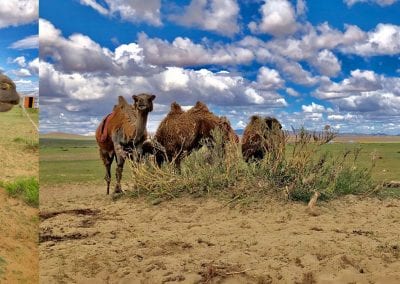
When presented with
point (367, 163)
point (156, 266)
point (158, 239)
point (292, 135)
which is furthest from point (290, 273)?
point (367, 163)

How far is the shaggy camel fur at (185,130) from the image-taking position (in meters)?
11.0

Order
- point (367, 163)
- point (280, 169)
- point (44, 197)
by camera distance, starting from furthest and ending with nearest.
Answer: point (367, 163) → point (44, 197) → point (280, 169)

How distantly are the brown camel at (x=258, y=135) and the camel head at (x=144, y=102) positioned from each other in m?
1.63

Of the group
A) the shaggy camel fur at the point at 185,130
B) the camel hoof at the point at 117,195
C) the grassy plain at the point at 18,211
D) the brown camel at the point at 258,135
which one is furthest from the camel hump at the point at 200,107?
the grassy plain at the point at 18,211

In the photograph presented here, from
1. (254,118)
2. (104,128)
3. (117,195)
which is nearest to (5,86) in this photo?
(117,195)

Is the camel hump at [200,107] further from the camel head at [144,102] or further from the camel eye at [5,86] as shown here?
the camel eye at [5,86]

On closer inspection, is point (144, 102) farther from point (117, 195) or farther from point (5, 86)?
point (5, 86)

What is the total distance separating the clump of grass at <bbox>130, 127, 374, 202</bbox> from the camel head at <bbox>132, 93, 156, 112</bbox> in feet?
2.80

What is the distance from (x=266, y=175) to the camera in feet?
31.7

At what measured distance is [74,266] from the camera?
6.86 metres

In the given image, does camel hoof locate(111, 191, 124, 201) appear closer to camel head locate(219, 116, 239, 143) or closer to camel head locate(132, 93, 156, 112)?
camel head locate(132, 93, 156, 112)

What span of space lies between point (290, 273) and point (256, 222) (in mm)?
2071

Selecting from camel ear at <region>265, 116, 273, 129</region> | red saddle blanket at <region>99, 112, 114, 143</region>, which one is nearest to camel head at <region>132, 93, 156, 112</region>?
red saddle blanket at <region>99, 112, 114, 143</region>

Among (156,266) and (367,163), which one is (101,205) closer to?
(156,266)
